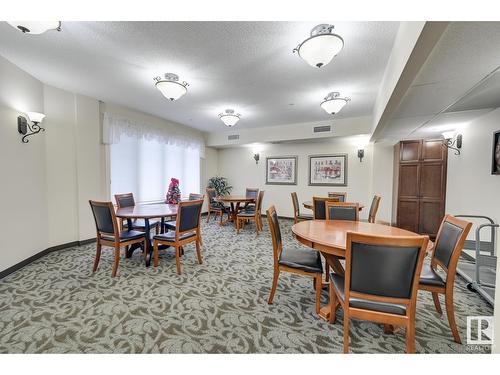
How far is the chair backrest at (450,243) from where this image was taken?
148 cm

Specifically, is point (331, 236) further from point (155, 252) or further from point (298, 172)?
point (298, 172)

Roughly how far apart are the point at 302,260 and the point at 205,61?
249 cm

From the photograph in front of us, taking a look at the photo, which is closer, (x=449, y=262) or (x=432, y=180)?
(x=449, y=262)

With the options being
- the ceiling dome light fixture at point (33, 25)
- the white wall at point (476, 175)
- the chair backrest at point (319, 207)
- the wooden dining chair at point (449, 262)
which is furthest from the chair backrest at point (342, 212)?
the ceiling dome light fixture at point (33, 25)

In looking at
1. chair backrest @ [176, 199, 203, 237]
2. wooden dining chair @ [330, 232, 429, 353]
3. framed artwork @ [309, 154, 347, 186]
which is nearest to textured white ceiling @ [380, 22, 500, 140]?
wooden dining chair @ [330, 232, 429, 353]

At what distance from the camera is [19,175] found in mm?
2787

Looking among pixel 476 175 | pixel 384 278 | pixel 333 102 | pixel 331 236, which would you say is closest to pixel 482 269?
pixel 476 175

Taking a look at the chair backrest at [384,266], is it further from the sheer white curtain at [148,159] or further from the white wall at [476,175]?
the sheer white curtain at [148,159]

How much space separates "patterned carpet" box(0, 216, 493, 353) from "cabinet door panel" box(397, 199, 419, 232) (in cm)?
216

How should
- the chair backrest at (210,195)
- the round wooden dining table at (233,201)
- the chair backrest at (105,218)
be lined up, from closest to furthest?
the chair backrest at (105,218) → the round wooden dining table at (233,201) → the chair backrest at (210,195)

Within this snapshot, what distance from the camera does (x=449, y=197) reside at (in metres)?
3.89

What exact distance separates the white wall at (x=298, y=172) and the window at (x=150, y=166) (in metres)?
1.23
